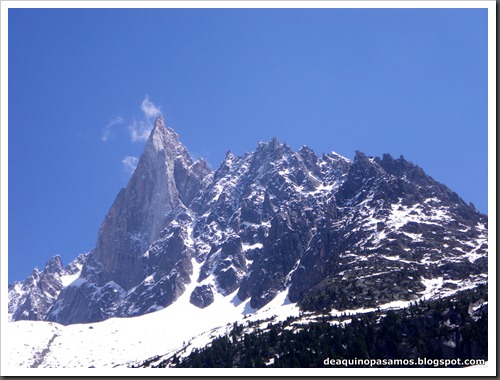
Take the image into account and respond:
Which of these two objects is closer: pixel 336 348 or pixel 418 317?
pixel 336 348

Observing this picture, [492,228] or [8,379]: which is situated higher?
[492,228]

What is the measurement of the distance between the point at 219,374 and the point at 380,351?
404 feet

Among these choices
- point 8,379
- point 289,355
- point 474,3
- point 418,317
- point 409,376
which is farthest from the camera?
point 418,317

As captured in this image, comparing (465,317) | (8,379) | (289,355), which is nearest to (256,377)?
(8,379)

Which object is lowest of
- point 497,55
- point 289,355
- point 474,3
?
point 289,355

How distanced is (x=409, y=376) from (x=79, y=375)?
31.5 metres

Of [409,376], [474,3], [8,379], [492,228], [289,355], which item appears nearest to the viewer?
[8,379]

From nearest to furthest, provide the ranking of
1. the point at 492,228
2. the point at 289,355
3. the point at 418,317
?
the point at 492,228 < the point at 289,355 < the point at 418,317

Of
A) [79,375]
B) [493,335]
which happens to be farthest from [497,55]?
[79,375]

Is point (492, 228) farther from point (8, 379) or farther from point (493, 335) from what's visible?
point (8, 379)

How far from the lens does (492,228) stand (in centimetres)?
6569

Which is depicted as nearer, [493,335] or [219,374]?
[219,374]

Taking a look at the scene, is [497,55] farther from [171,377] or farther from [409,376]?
[171,377]

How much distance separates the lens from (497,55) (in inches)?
2616
